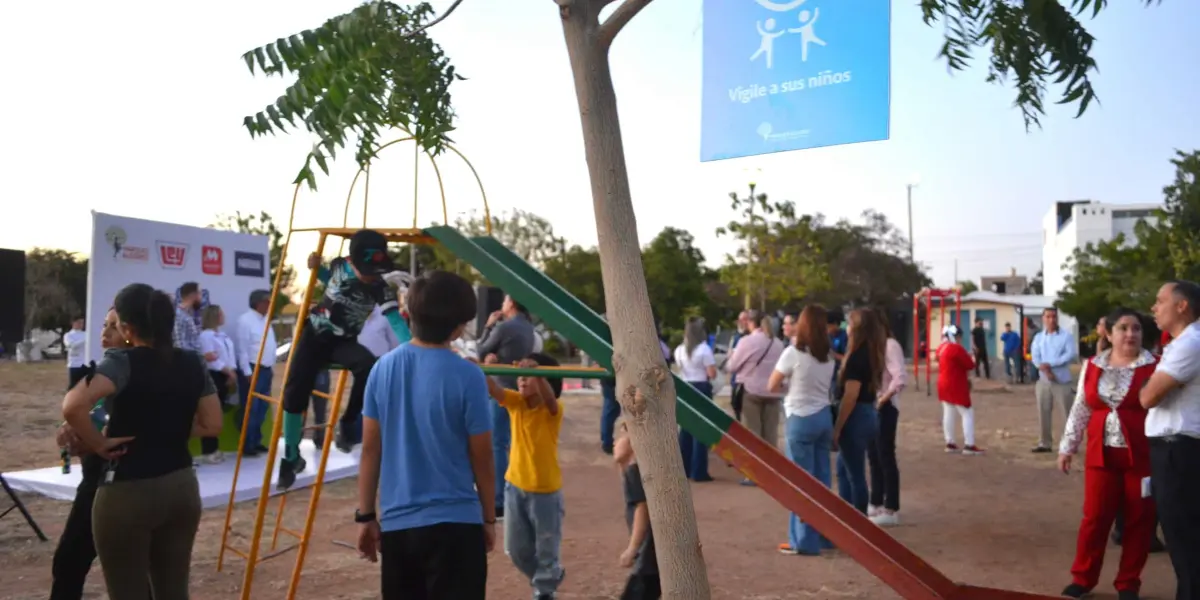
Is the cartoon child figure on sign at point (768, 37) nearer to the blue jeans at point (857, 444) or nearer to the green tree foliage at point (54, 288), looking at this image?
the blue jeans at point (857, 444)

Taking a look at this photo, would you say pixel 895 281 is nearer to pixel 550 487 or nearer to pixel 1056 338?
pixel 1056 338

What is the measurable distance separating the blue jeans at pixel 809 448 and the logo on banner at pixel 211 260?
7334 millimetres

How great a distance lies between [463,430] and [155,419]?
56.3 inches

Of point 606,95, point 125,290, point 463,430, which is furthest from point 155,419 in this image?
point 606,95

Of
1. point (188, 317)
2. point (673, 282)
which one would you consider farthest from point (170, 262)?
point (673, 282)

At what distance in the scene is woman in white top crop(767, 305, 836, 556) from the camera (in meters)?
6.80

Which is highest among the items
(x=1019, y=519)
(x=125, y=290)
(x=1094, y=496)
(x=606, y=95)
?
(x=606, y=95)

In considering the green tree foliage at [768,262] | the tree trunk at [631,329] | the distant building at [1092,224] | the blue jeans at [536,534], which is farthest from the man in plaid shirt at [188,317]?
the distant building at [1092,224]

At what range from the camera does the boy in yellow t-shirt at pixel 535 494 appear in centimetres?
509

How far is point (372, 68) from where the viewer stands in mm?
2809

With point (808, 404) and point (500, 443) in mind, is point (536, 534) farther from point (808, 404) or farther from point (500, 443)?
point (500, 443)

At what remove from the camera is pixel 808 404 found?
22.3 ft

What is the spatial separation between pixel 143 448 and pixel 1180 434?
190 inches

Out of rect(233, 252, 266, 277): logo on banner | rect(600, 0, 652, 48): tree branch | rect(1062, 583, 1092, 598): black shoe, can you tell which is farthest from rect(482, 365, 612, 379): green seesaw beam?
rect(233, 252, 266, 277): logo on banner
